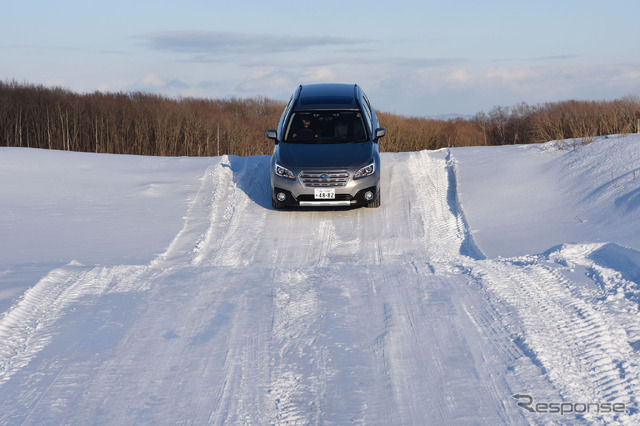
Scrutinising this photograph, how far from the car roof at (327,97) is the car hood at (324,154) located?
3.41 ft

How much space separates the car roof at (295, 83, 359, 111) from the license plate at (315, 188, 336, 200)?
2.21 meters

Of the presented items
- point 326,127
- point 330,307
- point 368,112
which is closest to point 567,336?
point 330,307

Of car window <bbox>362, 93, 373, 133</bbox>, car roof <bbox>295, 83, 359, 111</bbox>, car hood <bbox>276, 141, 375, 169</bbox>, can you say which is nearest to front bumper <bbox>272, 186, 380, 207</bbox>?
car hood <bbox>276, 141, 375, 169</bbox>

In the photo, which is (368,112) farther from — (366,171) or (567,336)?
(567,336)

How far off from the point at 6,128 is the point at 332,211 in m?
22.7

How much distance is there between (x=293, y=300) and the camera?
277 inches

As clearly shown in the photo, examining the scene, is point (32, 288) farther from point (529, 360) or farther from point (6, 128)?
point (6, 128)

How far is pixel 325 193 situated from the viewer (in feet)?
40.2

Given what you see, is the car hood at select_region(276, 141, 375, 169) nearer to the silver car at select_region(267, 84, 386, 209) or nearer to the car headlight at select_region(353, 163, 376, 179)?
the silver car at select_region(267, 84, 386, 209)

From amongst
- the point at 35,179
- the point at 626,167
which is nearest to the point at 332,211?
the point at 626,167

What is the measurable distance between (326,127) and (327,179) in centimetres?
167

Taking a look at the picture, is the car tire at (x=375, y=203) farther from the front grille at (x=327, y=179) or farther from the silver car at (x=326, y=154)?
the front grille at (x=327, y=179)

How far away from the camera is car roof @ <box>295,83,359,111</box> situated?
45.3 ft

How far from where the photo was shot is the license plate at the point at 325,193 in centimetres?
1226
